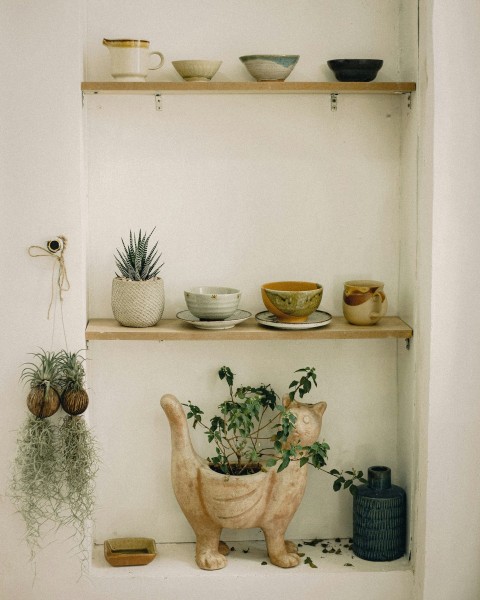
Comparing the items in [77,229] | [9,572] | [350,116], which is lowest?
[9,572]

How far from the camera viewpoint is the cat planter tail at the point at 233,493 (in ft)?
9.55

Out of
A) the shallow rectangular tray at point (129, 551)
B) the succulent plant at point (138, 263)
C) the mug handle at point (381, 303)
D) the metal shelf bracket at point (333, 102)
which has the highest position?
the metal shelf bracket at point (333, 102)

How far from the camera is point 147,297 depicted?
2912 millimetres

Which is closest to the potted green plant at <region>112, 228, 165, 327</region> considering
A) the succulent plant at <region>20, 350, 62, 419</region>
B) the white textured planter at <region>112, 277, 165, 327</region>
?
the white textured planter at <region>112, 277, 165, 327</region>

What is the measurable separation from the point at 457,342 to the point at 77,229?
118 cm

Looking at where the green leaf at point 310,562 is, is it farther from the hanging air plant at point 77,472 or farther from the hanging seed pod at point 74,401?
the hanging seed pod at point 74,401

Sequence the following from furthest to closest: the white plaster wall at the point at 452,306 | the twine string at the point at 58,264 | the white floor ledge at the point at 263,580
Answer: the white floor ledge at the point at 263,580
the twine string at the point at 58,264
the white plaster wall at the point at 452,306

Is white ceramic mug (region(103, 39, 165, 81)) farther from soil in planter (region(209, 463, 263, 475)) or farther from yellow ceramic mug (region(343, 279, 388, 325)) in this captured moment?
soil in planter (region(209, 463, 263, 475))

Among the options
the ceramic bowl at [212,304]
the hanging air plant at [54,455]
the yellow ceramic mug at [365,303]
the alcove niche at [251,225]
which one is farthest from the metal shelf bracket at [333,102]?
the hanging air plant at [54,455]

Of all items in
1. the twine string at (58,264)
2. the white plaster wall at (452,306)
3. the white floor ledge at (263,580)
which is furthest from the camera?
the white floor ledge at (263,580)

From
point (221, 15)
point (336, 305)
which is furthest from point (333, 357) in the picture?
point (221, 15)

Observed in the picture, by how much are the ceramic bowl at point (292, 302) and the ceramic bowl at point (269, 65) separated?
644 millimetres

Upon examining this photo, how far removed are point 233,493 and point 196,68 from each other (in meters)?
1.29

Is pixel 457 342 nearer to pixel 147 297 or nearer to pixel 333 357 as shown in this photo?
pixel 333 357
